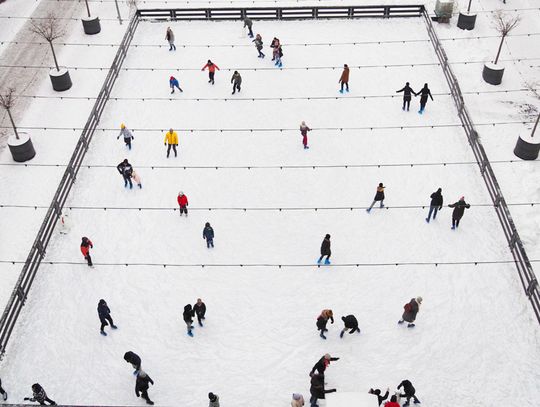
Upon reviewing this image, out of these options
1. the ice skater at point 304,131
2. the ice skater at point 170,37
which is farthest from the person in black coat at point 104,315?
the ice skater at point 170,37

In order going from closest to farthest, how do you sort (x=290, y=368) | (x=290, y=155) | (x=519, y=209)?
(x=290, y=368)
(x=519, y=209)
(x=290, y=155)

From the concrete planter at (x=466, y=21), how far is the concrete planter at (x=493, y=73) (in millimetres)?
4123

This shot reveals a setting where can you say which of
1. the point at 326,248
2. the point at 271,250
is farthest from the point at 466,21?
the point at 271,250

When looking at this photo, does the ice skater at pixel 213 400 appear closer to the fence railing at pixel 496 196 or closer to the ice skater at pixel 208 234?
the ice skater at pixel 208 234

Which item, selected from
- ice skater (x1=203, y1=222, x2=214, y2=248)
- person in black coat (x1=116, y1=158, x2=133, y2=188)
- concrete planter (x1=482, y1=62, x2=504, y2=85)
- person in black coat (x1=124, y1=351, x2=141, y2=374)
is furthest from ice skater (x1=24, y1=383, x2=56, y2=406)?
concrete planter (x1=482, y1=62, x2=504, y2=85)

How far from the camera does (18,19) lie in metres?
30.5

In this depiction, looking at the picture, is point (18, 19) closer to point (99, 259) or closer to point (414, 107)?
point (99, 259)

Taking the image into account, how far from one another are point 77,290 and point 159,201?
421cm

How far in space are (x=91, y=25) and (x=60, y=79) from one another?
5.01 m

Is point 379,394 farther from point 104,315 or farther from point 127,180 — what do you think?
point 127,180

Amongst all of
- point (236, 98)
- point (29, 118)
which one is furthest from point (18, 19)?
point (236, 98)

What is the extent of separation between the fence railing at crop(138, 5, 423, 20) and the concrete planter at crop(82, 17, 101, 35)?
2.14m

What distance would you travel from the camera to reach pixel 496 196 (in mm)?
18953

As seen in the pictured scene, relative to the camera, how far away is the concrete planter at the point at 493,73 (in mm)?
24562
